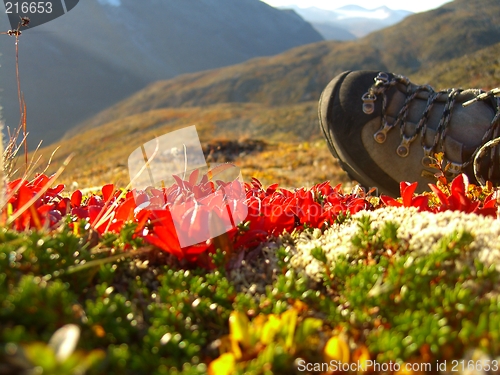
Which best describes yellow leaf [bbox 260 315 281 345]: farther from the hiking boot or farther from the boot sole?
the boot sole

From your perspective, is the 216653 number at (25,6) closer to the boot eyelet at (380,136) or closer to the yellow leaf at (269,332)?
the boot eyelet at (380,136)

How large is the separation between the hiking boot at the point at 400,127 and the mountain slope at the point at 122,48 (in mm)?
49637

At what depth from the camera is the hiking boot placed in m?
3.14

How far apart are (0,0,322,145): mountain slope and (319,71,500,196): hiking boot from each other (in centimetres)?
4964

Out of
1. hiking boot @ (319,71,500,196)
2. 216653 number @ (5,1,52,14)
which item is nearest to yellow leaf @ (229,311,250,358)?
hiking boot @ (319,71,500,196)

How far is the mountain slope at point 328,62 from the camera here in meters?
47.2

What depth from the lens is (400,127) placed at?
341cm

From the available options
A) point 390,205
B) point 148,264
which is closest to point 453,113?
point 390,205

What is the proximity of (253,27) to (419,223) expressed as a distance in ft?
322

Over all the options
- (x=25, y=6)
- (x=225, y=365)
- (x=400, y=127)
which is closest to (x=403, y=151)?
(x=400, y=127)

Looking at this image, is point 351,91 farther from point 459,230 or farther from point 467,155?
point 459,230

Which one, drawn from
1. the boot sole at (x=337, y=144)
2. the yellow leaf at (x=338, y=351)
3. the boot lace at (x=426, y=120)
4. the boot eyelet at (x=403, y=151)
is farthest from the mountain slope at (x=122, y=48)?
the yellow leaf at (x=338, y=351)

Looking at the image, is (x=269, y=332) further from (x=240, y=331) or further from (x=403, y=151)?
(x=403, y=151)

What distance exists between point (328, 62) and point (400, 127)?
2032 inches
